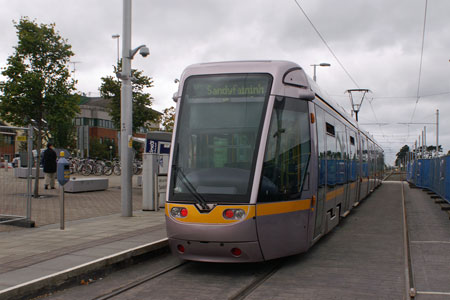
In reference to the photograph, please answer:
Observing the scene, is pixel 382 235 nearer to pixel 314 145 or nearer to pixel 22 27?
pixel 314 145

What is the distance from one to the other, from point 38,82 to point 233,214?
1092cm

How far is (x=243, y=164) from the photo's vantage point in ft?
21.9

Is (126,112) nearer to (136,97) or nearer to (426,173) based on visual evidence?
(136,97)

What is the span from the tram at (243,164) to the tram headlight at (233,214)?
0.04 feet

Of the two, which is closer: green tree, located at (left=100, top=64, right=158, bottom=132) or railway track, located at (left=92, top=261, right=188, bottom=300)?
railway track, located at (left=92, top=261, right=188, bottom=300)

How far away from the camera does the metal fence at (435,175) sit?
56.5ft

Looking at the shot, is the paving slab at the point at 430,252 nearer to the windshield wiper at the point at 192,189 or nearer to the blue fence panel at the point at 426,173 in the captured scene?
the windshield wiper at the point at 192,189

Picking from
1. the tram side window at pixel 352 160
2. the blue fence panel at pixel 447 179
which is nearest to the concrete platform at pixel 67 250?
the tram side window at pixel 352 160

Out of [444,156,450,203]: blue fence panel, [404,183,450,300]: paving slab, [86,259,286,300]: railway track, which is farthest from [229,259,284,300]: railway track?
[444,156,450,203]: blue fence panel

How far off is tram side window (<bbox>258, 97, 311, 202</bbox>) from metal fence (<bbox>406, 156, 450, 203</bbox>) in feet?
35.9

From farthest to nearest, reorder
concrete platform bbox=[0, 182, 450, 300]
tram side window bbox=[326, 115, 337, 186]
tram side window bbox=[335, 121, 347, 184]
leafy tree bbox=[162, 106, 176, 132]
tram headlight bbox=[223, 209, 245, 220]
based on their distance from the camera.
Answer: leafy tree bbox=[162, 106, 176, 132], tram side window bbox=[335, 121, 347, 184], tram side window bbox=[326, 115, 337, 186], tram headlight bbox=[223, 209, 245, 220], concrete platform bbox=[0, 182, 450, 300]

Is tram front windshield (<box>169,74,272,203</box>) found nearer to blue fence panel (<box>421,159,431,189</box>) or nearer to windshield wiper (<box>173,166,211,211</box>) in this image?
windshield wiper (<box>173,166,211,211</box>)

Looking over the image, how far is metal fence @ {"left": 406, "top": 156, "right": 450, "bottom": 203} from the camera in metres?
17.2

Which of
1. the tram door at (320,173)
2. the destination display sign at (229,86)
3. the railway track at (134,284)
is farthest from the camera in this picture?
the tram door at (320,173)
